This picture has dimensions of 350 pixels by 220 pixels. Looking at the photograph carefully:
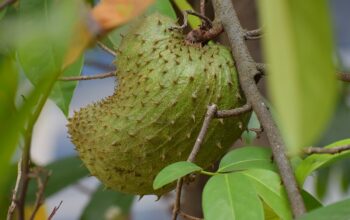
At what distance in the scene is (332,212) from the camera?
0.54m

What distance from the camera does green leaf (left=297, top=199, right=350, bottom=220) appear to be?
0.51 metres

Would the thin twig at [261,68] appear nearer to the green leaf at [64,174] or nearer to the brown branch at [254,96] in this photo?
the brown branch at [254,96]

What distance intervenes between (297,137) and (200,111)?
60 centimetres

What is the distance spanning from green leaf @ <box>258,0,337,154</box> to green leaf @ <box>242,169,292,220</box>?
1.22 feet

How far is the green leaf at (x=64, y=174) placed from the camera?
1615 mm

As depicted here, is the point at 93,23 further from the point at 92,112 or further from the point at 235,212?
the point at 92,112

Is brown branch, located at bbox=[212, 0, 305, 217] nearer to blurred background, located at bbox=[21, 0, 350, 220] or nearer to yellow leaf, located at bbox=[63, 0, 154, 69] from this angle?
blurred background, located at bbox=[21, 0, 350, 220]

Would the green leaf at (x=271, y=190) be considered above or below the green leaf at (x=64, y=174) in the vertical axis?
above

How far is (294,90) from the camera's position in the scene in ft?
0.81

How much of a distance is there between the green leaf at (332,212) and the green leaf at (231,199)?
2.3 inches

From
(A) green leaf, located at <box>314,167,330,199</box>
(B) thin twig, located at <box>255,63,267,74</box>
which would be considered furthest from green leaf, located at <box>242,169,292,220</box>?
(A) green leaf, located at <box>314,167,330,199</box>

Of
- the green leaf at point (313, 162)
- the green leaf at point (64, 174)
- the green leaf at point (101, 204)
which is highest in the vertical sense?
the green leaf at point (313, 162)

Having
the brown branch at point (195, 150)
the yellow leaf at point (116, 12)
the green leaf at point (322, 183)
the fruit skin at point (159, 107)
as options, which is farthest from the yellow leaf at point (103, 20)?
the green leaf at point (322, 183)

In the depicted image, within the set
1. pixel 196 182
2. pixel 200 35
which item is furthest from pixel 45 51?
pixel 196 182
